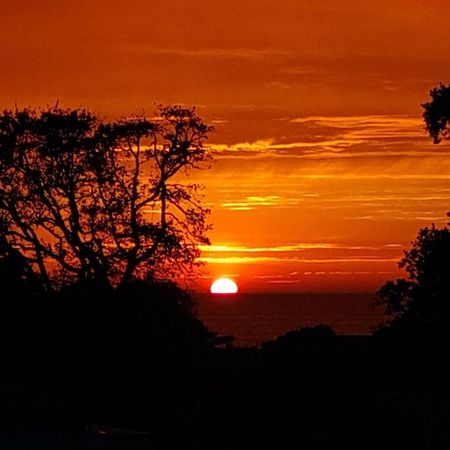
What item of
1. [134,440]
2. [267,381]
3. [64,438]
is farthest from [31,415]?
[267,381]

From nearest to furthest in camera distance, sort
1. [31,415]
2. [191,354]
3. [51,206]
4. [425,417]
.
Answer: [31,415] → [425,417] → [191,354] → [51,206]

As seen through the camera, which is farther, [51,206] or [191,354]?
[51,206]

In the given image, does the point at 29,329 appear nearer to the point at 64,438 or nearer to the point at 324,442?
the point at 324,442

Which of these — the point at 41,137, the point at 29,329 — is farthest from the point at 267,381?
the point at 41,137

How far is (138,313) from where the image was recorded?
46.0m

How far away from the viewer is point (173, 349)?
46.1 metres

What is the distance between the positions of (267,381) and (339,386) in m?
3.07

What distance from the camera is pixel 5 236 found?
48.2m

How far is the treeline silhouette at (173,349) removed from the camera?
40.4m

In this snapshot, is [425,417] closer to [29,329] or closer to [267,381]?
[267,381]

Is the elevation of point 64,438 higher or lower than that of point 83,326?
lower

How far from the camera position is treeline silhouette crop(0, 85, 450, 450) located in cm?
4041

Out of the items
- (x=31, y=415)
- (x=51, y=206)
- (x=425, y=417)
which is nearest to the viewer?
(x=31, y=415)

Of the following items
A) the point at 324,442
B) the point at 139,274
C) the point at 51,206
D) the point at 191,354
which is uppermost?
the point at 51,206
